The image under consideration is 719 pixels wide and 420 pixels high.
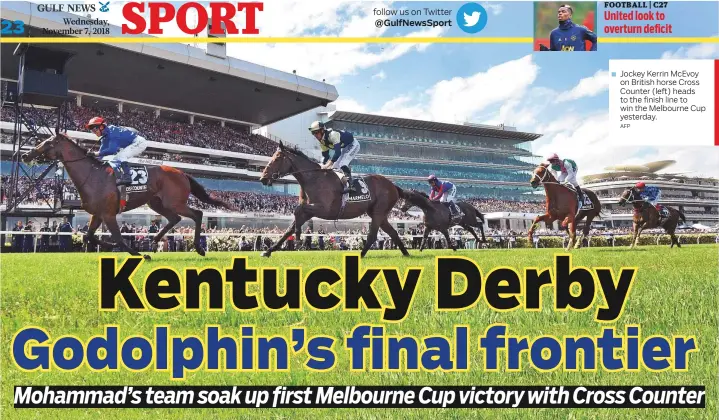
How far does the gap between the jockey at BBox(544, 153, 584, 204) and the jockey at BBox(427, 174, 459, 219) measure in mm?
2940

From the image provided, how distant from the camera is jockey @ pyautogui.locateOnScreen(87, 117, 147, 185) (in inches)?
336

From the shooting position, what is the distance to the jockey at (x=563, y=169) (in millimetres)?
12422

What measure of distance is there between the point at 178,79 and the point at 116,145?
32.5 m

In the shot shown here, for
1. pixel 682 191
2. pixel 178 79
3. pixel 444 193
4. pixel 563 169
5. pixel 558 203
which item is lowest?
A: pixel 558 203

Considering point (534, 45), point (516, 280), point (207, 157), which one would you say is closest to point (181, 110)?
point (207, 157)

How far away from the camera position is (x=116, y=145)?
875 cm

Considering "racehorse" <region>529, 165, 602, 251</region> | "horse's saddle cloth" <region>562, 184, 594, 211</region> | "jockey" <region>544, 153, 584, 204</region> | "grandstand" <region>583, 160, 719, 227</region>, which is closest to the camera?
"racehorse" <region>529, 165, 602, 251</region>

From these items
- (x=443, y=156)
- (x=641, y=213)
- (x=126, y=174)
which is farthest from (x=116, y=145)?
(x=443, y=156)

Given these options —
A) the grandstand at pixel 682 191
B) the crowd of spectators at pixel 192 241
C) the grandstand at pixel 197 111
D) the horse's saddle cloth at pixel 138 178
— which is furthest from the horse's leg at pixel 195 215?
the grandstand at pixel 682 191

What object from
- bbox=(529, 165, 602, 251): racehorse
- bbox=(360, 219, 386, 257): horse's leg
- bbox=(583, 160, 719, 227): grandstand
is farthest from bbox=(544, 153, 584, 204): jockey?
bbox=(583, 160, 719, 227): grandstand

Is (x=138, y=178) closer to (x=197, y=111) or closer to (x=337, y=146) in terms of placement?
(x=337, y=146)

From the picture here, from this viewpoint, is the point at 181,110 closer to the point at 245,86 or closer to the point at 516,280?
the point at 245,86

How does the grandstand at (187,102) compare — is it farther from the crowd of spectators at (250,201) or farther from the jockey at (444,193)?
the jockey at (444,193)

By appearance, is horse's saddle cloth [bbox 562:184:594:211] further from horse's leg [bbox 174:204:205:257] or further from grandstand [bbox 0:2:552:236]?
grandstand [bbox 0:2:552:236]
